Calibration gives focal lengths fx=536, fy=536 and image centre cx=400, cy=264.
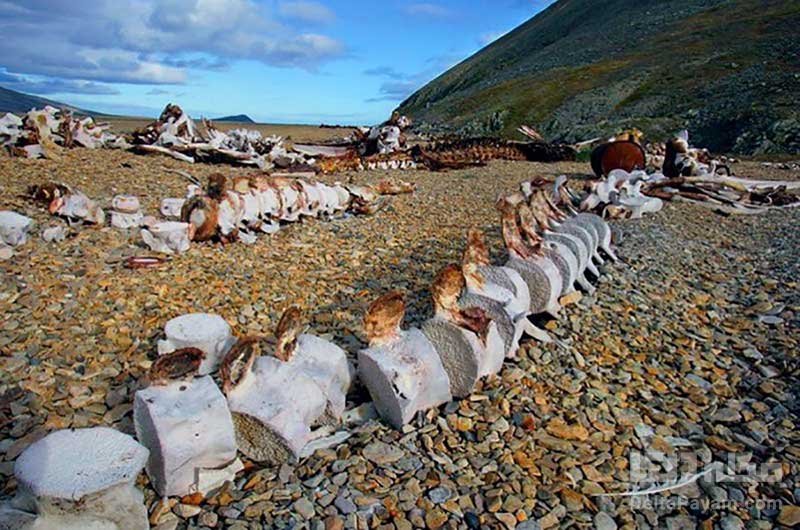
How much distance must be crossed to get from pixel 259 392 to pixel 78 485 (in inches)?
31.4

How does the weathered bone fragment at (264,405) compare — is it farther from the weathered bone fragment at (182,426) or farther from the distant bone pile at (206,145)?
the distant bone pile at (206,145)

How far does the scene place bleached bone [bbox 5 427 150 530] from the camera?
1.66m

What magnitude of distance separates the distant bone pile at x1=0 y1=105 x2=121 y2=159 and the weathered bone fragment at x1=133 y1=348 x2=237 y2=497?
890 cm

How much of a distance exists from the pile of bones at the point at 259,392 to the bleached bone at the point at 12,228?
2.81 meters

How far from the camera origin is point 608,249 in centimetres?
544

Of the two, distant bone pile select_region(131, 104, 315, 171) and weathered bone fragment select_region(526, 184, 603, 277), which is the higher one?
distant bone pile select_region(131, 104, 315, 171)

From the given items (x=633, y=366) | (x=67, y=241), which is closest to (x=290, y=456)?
(x=633, y=366)

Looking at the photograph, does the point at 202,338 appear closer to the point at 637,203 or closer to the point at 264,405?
the point at 264,405

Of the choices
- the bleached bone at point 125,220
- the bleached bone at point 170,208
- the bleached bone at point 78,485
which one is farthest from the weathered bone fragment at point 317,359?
the bleached bone at point 170,208

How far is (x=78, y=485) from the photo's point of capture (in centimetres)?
167

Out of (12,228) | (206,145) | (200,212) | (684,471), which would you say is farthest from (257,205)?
(206,145)

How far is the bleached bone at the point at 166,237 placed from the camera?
4.83 metres

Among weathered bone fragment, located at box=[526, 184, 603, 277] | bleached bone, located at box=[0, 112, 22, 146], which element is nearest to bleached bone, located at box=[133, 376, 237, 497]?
weathered bone fragment, located at box=[526, 184, 603, 277]

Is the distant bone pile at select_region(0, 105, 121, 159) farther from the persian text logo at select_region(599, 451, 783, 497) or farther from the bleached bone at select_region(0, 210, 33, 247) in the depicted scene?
the persian text logo at select_region(599, 451, 783, 497)
